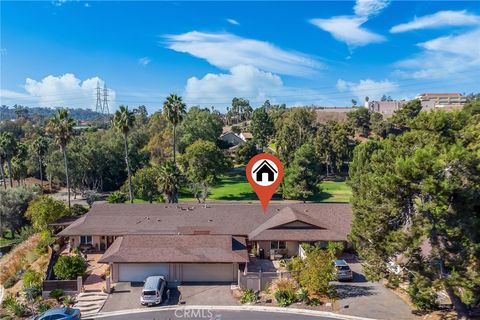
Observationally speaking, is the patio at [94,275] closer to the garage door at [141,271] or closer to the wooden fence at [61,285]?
the wooden fence at [61,285]

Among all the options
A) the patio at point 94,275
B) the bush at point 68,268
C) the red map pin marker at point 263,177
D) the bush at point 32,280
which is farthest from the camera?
the red map pin marker at point 263,177

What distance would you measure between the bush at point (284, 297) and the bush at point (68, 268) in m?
16.4

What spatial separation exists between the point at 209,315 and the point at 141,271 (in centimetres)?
896

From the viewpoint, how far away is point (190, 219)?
40719mm

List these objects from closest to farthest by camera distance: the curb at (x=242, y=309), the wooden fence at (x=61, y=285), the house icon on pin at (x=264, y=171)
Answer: the curb at (x=242, y=309), the wooden fence at (x=61, y=285), the house icon on pin at (x=264, y=171)

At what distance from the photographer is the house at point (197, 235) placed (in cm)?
3244

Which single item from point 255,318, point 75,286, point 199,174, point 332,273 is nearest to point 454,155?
point 332,273

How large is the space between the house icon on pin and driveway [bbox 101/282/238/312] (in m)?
9.96

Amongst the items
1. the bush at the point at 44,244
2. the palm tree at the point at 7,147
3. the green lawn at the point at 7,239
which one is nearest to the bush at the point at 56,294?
the bush at the point at 44,244

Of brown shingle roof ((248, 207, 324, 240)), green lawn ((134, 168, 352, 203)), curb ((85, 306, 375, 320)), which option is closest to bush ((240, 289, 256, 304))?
curb ((85, 306, 375, 320))

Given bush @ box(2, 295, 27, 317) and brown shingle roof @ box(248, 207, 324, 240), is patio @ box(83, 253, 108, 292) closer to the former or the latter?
bush @ box(2, 295, 27, 317)

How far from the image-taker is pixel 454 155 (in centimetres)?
2023

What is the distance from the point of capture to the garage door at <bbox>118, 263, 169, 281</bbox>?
3247cm

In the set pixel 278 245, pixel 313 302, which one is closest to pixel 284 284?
pixel 313 302
